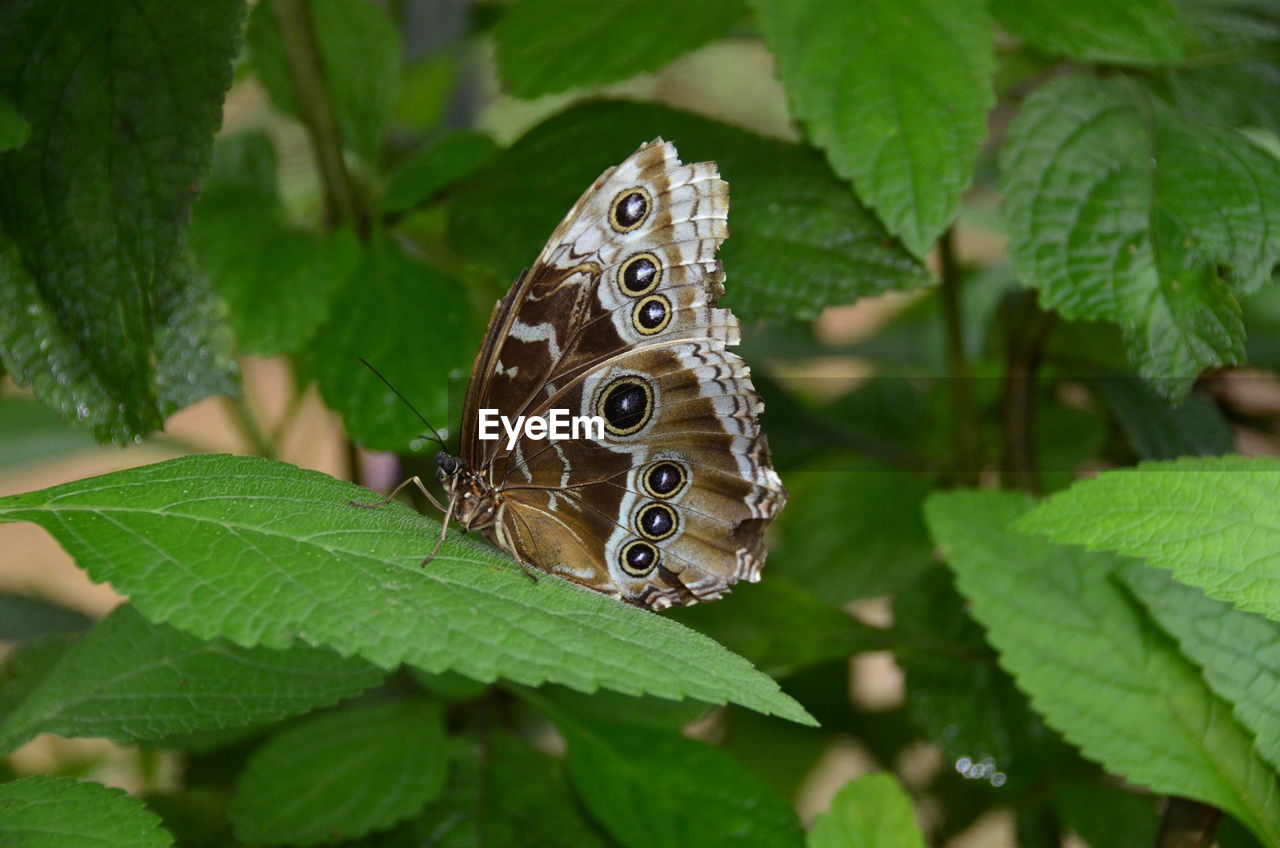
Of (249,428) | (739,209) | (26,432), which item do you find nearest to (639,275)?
(739,209)

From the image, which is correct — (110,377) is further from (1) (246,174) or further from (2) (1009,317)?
(2) (1009,317)

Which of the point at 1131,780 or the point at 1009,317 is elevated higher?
the point at 1009,317

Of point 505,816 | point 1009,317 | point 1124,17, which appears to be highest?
A: point 1124,17

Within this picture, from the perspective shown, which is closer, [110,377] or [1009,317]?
[110,377]

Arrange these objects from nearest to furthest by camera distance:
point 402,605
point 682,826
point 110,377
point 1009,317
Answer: point 402,605
point 110,377
point 682,826
point 1009,317

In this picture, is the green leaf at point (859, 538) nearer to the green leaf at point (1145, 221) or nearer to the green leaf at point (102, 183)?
the green leaf at point (1145, 221)

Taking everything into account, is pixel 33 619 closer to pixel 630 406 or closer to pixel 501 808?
pixel 501 808

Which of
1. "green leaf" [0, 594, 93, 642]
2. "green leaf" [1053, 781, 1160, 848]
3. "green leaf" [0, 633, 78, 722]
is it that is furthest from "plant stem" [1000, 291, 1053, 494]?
"green leaf" [0, 594, 93, 642]

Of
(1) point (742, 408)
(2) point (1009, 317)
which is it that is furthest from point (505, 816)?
(2) point (1009, 317)
